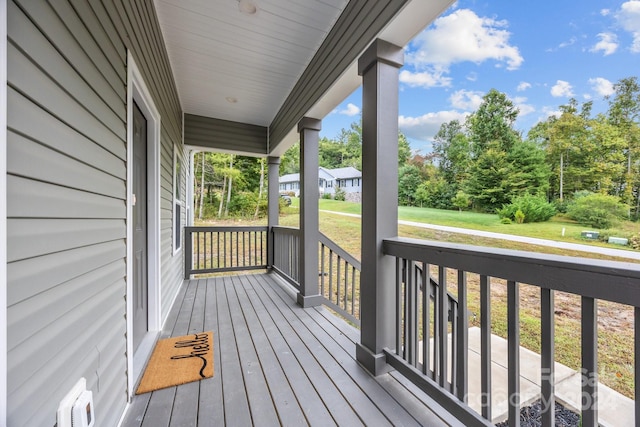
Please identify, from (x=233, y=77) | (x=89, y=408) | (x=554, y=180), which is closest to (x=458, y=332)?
(x=89, y=408)

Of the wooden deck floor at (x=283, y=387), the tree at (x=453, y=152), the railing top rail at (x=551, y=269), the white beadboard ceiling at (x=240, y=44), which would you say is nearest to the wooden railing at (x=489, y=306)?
the railing top rail at (x=551, y=269)

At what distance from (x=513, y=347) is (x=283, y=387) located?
4.49ft

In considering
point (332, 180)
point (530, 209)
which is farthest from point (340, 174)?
point (530, 209)

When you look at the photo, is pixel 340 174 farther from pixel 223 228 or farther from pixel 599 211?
pixel 599 211

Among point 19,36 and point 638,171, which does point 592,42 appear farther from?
point 19,36

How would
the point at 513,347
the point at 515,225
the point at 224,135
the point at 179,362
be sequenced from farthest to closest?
the point at 224,135 < the point at 515,225 < the point at 179,362 < the point at 513,347

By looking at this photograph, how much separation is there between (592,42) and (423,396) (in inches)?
169

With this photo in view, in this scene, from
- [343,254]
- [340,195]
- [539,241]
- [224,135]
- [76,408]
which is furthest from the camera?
[340,195]

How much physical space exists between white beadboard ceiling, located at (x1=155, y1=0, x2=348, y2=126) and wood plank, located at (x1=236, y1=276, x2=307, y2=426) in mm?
2844

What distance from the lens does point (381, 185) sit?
1.87 meters

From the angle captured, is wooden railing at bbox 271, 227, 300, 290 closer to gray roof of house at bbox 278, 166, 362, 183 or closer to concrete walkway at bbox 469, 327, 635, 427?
concrete walkway at bbox 469, 327, 635, 427

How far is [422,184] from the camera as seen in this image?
401 cm

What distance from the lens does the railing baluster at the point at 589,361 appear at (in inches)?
35.7

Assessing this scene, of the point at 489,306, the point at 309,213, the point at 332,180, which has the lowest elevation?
the point at 489,306
